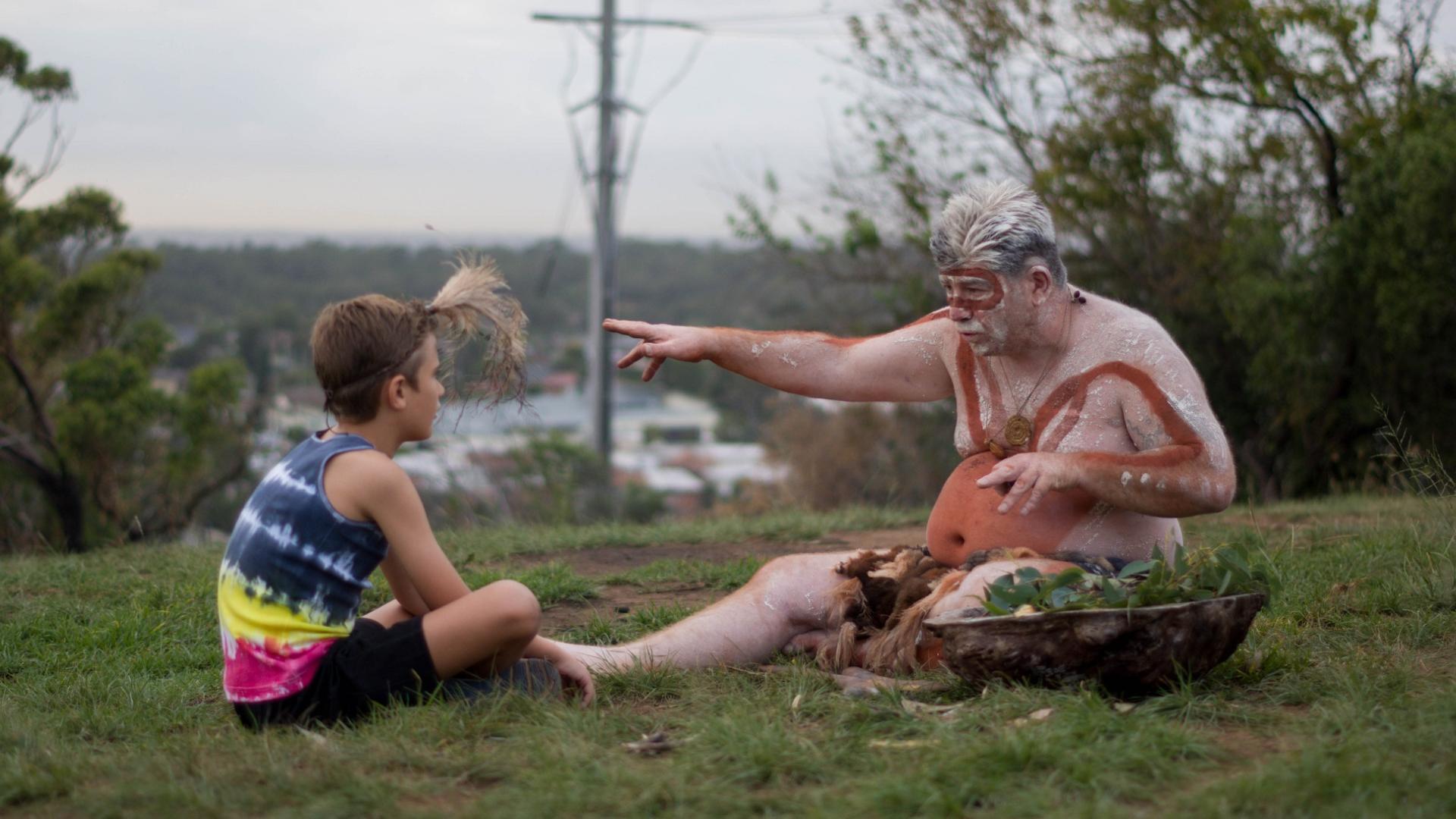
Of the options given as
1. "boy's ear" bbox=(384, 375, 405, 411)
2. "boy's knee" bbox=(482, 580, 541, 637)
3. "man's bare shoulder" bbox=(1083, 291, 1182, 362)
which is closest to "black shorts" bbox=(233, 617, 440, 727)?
"boy's knee" bbox=(482, 580, 541, 637)

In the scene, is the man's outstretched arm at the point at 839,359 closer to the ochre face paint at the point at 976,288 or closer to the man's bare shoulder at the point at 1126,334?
the ochre face paint at the point at 976,288

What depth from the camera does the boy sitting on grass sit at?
3246 mm

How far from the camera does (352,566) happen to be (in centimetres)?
332

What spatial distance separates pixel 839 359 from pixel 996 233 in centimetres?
79

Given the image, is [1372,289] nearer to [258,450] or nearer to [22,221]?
[258,450]

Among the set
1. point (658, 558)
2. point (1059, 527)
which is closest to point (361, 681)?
point (1059, 527)

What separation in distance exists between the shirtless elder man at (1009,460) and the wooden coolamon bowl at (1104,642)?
0.32 m

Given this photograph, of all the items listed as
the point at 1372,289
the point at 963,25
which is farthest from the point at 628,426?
the point at 1372,289

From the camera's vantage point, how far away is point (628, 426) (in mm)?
47250

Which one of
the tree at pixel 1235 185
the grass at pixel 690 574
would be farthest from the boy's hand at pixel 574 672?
the tree at pixel 1235 185

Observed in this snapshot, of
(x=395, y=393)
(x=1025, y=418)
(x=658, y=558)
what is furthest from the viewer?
(x=658, y=558)

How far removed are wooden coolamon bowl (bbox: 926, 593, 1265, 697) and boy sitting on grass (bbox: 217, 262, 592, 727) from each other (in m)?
1.17

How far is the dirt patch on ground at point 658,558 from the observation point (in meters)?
5.04

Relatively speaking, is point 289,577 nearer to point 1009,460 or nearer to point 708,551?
point 1009,460
